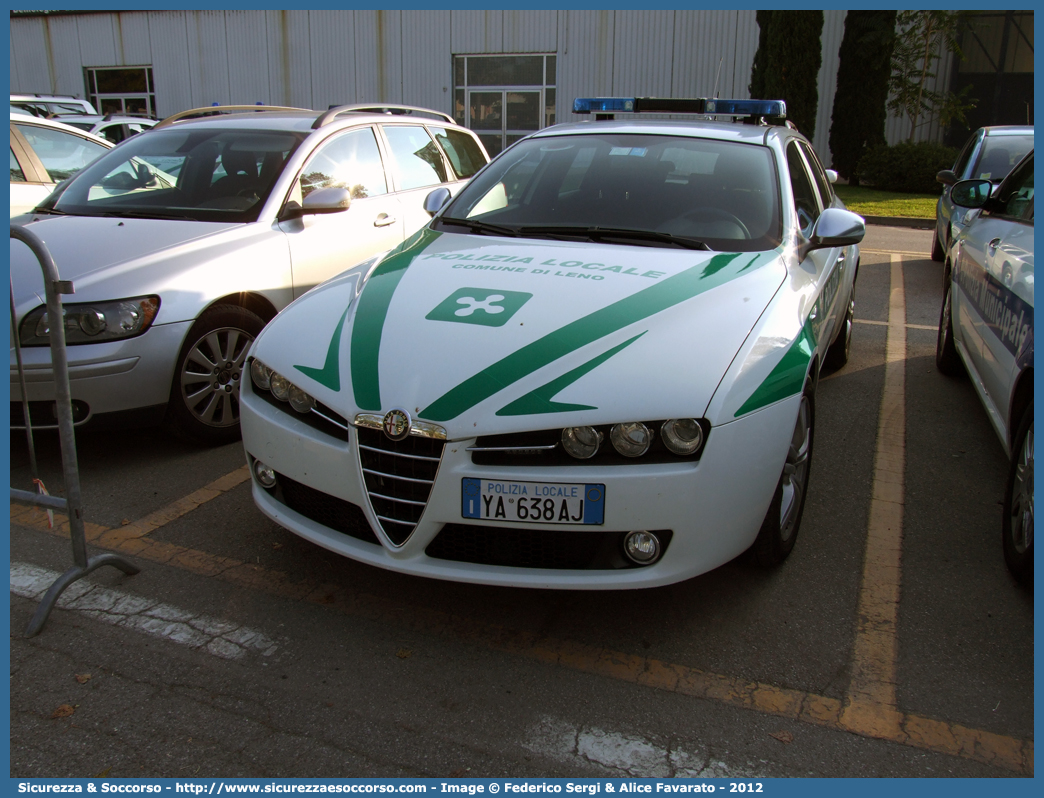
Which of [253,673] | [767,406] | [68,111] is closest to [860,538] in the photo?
[767,406]

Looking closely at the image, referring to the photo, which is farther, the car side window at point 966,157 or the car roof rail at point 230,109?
the car side window at point 966,157

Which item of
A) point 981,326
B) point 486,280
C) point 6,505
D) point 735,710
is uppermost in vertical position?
point 486,280

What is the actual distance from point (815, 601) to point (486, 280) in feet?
5.48

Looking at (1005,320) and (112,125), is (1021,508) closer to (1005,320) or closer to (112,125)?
(1005,320)

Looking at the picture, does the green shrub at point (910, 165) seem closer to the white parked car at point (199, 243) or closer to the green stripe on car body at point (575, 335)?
the white parked car at point (199, 243)

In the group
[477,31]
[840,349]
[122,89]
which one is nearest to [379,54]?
[477,31]

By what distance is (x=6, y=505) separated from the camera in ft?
9.39

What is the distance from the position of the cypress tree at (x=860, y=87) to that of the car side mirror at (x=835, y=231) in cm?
1739

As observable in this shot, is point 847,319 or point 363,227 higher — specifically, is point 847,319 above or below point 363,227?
below

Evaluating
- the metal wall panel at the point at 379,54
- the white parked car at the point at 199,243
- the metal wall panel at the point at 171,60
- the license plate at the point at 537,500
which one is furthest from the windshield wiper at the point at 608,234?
the metal wall panel at the point at 171,60

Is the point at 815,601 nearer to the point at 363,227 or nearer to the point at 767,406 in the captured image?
the point at 767,406

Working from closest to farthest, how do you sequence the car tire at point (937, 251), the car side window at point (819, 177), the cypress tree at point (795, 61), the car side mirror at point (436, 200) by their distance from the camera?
1. the car side mirror at point (436, 200)
2. the car side window at point (819, 177)
3. the car tire at point (937, 251)
4. the cypress tree at point (795, 61)

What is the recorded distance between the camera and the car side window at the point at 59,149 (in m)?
6.57

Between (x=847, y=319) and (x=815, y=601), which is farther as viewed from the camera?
(x=847, y=319)
